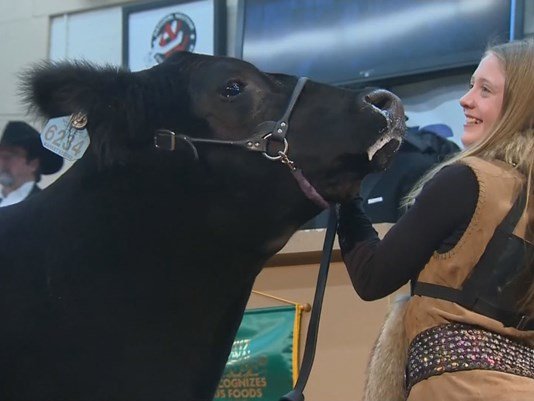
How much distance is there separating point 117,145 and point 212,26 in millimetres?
2862

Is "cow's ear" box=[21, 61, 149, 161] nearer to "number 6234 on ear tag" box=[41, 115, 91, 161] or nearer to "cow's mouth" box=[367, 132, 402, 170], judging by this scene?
"number 6234 on ear tag" box=[41, 115, 91, 161]

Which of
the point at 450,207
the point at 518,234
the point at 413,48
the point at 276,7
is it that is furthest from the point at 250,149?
the point at 276,7

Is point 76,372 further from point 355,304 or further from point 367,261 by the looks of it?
point 355,304

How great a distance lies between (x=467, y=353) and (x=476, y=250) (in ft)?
0.50

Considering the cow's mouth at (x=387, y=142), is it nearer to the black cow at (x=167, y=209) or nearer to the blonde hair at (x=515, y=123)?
the black cow at (x=167, y=209)

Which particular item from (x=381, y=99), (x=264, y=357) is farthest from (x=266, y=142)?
(x=264, y=357)

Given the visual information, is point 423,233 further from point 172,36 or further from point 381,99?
point 172,36

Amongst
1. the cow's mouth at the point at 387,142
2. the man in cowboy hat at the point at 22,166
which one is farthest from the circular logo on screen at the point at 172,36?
the cow's mouth at the point at 387,142

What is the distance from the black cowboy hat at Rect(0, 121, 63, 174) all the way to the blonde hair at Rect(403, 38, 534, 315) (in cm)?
185

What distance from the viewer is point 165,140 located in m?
1.34

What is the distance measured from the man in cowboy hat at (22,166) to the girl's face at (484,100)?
191 centimetres

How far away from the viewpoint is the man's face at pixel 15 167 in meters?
3.13

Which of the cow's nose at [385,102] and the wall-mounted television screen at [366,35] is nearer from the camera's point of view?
the cow's nose at [385,102]

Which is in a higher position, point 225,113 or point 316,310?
point 225,113
